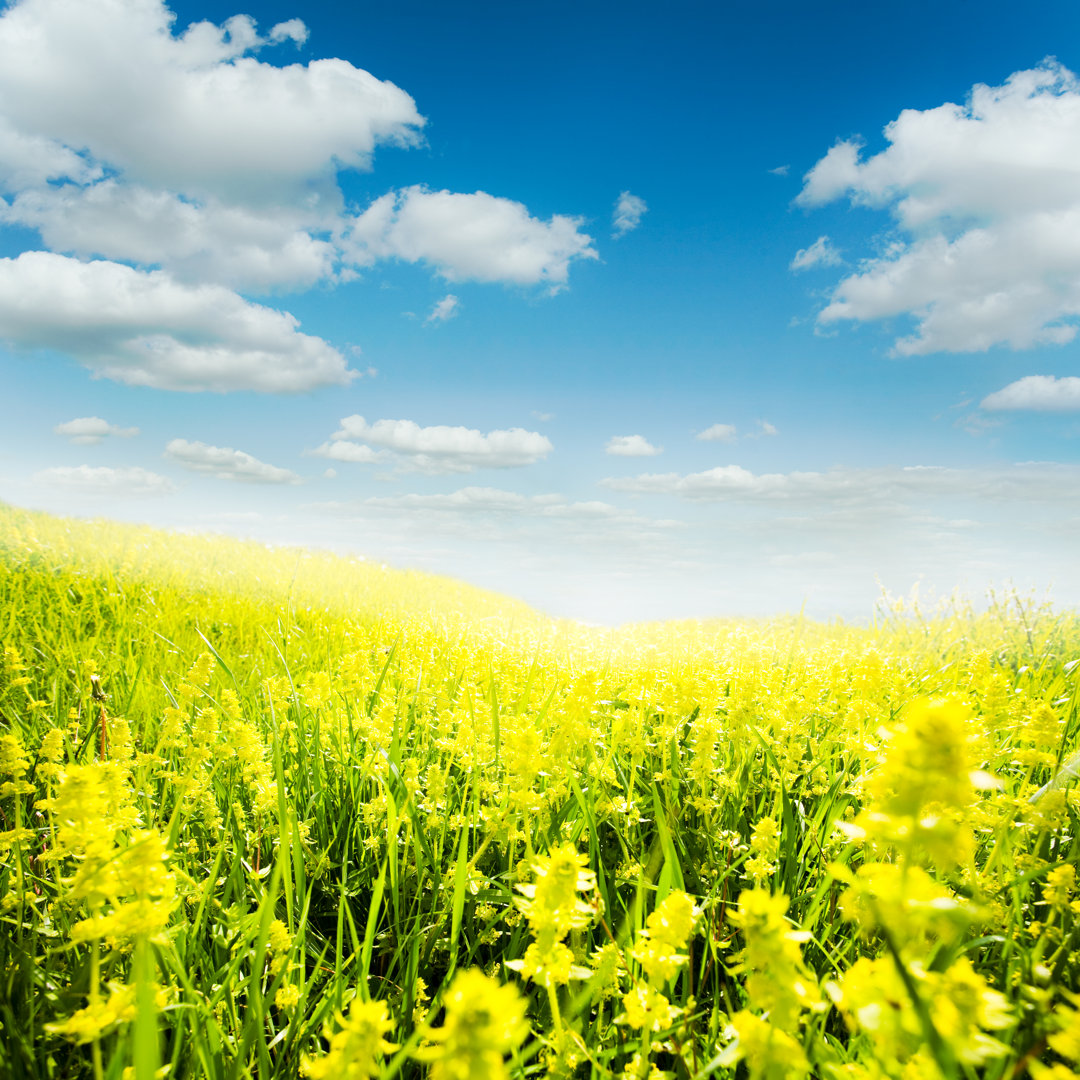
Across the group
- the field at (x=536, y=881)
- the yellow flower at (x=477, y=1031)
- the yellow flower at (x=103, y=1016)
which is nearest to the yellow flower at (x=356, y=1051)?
the field at (x=536, y=881)

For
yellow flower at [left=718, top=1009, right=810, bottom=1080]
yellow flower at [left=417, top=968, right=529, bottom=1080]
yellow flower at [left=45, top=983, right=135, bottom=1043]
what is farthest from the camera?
yellow flower at [left=45, top=983, right=135, bottom=1043]

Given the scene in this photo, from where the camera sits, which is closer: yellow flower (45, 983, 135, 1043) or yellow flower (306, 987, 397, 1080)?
yellow flower (306, 987, 397, 1080)

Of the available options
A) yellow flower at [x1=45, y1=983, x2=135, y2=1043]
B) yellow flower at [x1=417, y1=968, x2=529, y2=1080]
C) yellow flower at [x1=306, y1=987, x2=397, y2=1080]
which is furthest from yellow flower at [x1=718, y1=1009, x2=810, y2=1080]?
yellow flower at [x1=45, y1=983, x2=135, y2=1043]

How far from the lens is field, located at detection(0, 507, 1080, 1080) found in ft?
4.41

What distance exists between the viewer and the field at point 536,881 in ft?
4.41

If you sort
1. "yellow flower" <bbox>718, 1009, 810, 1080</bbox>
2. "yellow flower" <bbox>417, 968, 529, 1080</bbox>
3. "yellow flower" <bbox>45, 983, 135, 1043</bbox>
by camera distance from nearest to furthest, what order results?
"yellow flower" <bbox>417, 968, 529, 1080</bbox> → "yellow flower" <bbox>718, 1009, 810, 1080</bbox> → "yellow flower" <bbox>45, 983, 135, 1043</bbox>

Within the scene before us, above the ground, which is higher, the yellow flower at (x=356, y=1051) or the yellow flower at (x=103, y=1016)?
the yellow flower at (x=356, y=1051)

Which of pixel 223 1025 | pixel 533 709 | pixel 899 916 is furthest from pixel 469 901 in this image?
pixel 899 916

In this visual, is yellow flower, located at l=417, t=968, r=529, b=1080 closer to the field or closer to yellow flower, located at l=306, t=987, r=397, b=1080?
the field

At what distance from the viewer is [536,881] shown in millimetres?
1870

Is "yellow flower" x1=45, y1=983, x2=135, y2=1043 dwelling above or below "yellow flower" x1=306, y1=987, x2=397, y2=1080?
below

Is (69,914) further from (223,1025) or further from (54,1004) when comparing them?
(223,1025)

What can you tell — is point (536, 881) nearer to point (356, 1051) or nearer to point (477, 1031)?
point (356, 1051)

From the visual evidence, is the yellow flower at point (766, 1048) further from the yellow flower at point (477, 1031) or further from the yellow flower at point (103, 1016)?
Result: the yellow flower at point (103, 1016)
